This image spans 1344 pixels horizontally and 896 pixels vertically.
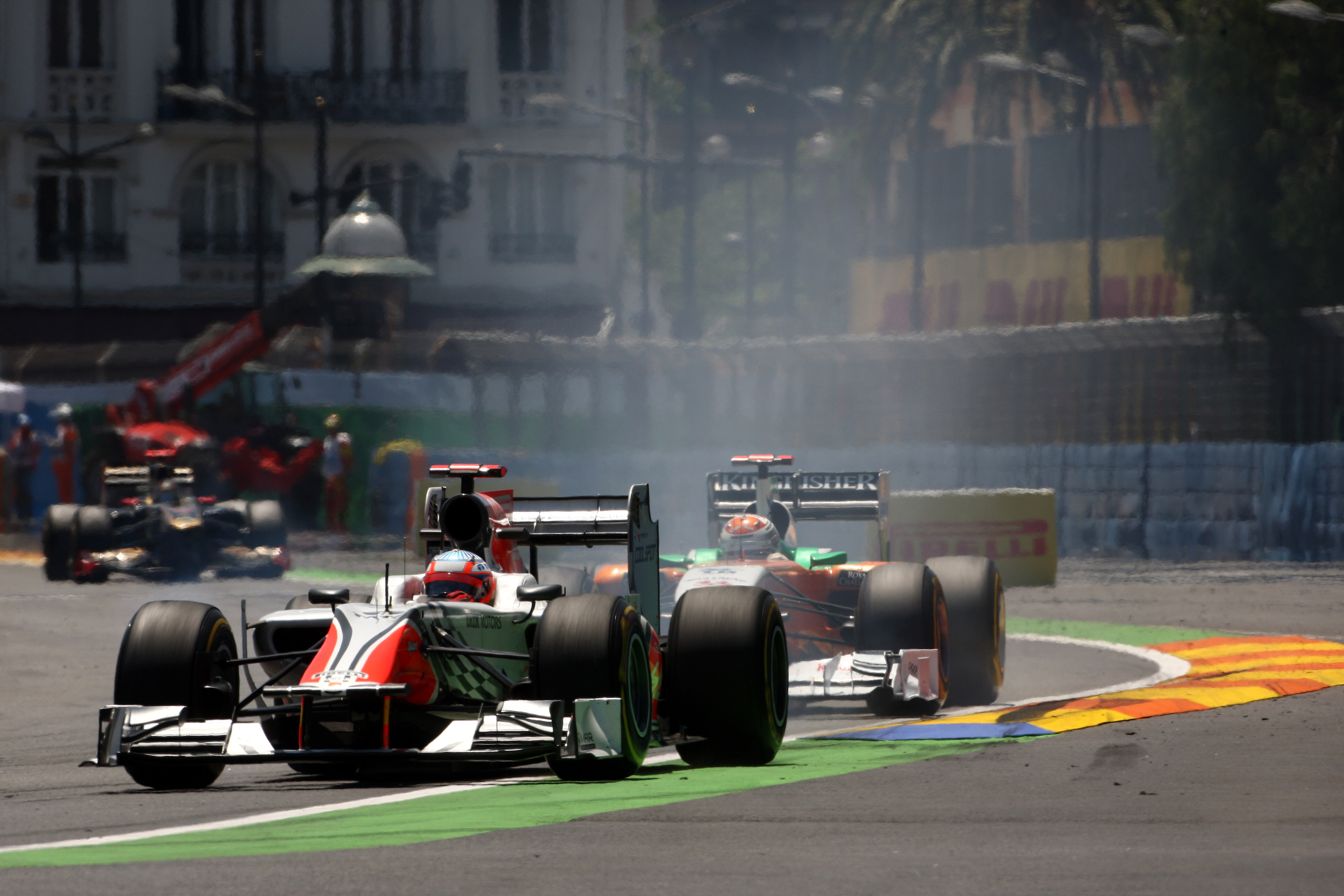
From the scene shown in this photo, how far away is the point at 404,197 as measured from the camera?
1834 inches

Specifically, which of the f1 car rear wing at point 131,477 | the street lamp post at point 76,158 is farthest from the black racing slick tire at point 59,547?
the street lamp post at point 76,158

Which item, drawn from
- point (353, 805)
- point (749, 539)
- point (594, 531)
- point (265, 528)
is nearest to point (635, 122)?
point (265, 528)

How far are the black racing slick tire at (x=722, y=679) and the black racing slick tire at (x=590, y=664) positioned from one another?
18.3 inches

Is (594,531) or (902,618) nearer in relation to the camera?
(594,531)

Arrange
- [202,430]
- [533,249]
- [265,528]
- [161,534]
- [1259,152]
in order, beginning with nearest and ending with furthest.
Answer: [161,534] → [265,528] → [202,430] → [1259,152] → [533,249]

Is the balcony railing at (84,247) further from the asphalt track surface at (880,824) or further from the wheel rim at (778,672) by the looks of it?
the wheel rim at (778,672)

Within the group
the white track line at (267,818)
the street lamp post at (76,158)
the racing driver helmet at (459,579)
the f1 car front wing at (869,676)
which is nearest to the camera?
the white track line at (267,818)

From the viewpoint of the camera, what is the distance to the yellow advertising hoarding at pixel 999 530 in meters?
23.0

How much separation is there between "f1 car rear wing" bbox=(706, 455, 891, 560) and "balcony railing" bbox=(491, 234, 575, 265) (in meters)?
31.7

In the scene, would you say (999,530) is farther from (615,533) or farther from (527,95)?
(527,95)

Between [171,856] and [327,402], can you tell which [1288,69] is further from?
[171,856]

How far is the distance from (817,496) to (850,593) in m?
1.60

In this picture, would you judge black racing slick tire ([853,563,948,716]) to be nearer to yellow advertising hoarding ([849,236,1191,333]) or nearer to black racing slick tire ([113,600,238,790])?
black racing slick tire ([113,600,238,790])

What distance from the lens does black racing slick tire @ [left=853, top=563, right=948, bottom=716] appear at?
12.1 metres
